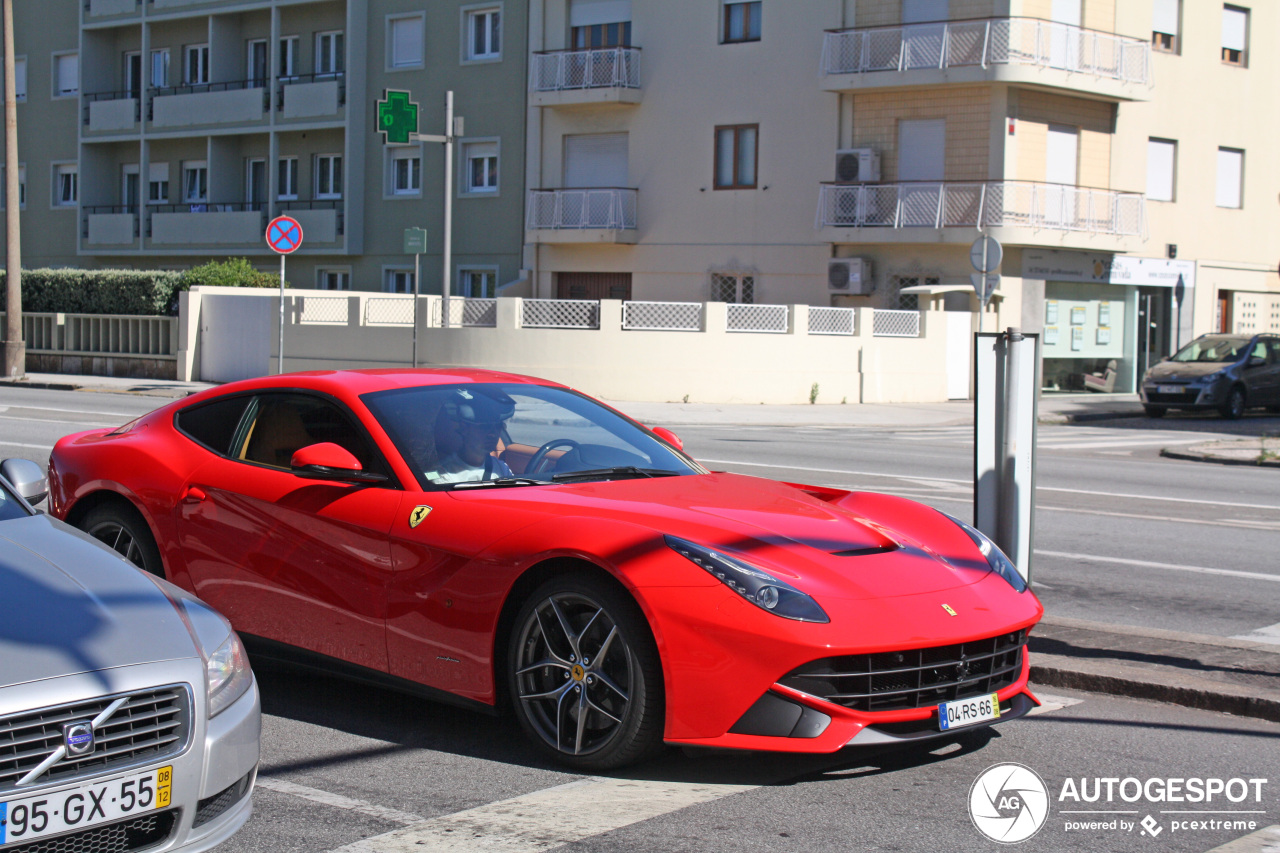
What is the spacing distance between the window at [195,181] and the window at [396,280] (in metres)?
6.97

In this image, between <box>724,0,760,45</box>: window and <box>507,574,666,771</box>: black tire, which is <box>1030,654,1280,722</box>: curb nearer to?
<box>507,574,666,771</box>: black tire

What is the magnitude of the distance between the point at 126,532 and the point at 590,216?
95.7 feet

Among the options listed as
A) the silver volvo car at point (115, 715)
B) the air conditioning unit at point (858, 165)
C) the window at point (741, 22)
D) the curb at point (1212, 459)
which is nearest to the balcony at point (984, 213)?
the air conditioning unit at point (858, 165)

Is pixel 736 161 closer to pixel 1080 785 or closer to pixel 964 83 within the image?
pixel 964 83

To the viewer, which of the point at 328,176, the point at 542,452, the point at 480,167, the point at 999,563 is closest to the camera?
the point at 999,563

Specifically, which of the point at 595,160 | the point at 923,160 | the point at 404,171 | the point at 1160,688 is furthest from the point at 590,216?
the point at 1160,688

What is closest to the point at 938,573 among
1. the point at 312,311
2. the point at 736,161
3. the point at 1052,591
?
the point at 1052,591

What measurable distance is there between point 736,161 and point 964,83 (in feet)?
19.2

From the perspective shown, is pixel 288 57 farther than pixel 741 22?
Yes

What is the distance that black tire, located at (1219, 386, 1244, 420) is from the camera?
2710 centimetres

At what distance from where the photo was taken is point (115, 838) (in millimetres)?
3400

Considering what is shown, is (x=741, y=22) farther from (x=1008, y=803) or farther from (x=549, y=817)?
(x=549, y=817)

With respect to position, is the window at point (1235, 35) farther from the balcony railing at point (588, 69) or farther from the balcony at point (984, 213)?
the balcony railing at point (588, 69)

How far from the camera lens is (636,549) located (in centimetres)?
461
